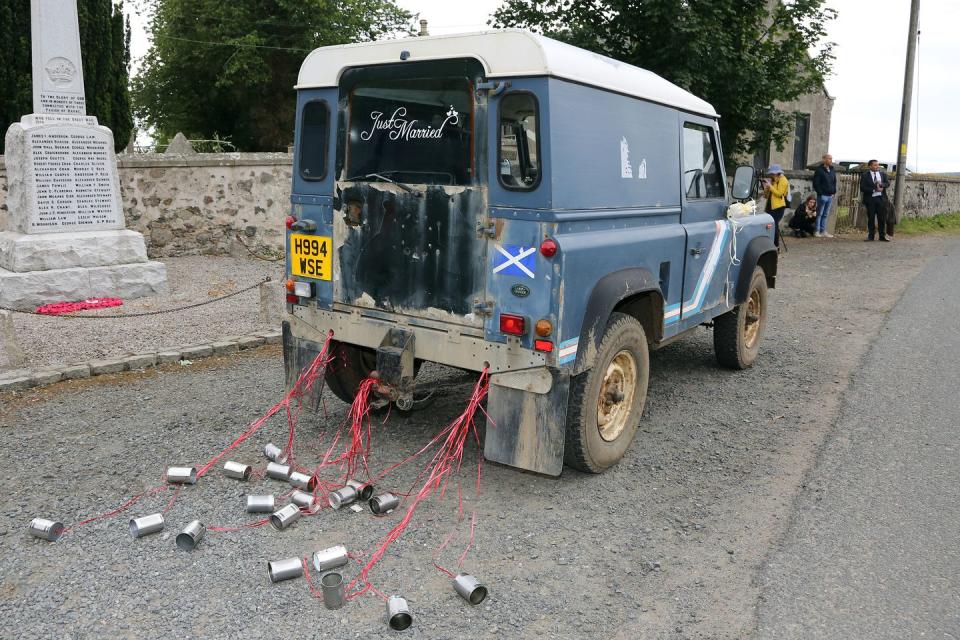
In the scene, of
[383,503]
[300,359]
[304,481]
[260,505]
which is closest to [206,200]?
A: [300,359]

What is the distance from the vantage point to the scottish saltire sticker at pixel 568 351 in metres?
4.05

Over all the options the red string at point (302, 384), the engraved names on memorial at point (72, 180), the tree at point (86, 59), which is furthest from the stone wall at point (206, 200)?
the red string at point (302, 384)

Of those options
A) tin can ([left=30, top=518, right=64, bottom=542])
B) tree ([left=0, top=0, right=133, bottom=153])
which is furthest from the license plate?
tree ([left=0, top=0, right=133, bottom=153])

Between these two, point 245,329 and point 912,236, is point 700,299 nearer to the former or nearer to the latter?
point 245,329

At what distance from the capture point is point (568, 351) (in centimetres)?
411

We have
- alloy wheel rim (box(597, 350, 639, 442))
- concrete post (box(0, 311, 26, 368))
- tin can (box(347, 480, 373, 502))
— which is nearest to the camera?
tin can (box(347, 480, 373, 502))

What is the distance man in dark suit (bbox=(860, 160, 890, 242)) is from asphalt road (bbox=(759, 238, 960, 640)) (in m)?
12.8

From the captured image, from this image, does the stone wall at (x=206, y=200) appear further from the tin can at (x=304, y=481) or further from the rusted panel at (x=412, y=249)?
the tin can at (x=304, y=481)

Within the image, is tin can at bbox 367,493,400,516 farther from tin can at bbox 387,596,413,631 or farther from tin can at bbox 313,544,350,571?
tin can at bbox 387,596,413,631

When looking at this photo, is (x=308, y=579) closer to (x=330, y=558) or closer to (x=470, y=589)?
(x=330, y=558)

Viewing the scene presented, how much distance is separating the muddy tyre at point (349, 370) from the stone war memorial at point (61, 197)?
517 centimetres

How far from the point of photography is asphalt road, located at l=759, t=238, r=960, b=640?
3164 mm

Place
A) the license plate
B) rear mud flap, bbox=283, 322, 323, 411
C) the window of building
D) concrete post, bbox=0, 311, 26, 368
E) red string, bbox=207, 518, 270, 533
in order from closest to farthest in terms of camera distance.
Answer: red string, bbox=207, 518, 270, 533, the license plate, rear mud flap, bbox=283, 322, 323, 411, concrete post, bbox=0, 311, 26, 368, the window of building

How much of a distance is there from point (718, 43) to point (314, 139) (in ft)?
36.5
